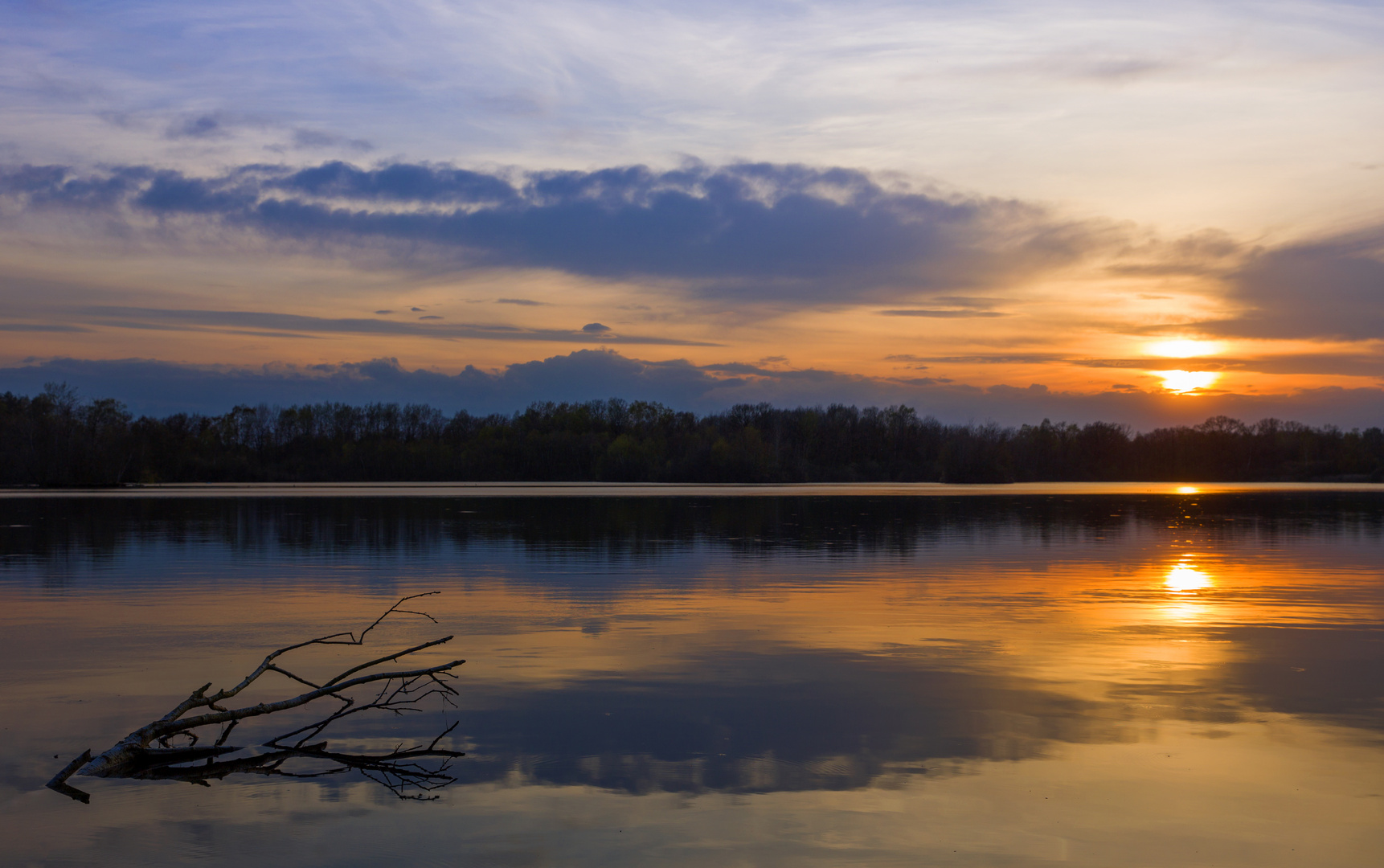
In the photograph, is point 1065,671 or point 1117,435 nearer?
point 1065,671

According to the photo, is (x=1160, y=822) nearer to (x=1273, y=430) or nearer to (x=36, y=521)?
(x=36, y=521)

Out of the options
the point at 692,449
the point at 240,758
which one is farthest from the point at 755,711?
the point at 692,449

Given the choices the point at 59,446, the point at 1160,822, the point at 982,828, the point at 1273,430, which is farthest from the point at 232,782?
the point at 1273,430

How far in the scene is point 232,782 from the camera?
7.88 metres

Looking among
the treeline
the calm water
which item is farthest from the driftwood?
the treeline

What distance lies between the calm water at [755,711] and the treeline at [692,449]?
11790 centimetres

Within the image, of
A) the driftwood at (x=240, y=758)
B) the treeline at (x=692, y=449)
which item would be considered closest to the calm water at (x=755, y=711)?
the driftwood at (x=240, y=758)

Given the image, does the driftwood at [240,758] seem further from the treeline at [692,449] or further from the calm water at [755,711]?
the treeline at [692,449]

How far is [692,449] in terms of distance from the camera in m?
158

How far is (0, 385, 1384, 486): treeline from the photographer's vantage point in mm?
148375

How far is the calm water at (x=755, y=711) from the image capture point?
6.74 m

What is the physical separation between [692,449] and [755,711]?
484ft

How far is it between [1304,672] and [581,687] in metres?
7.80

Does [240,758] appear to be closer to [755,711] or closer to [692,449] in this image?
[755,711]
